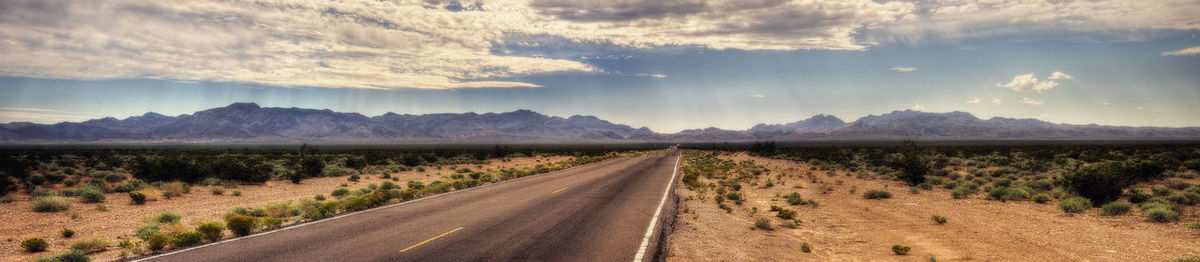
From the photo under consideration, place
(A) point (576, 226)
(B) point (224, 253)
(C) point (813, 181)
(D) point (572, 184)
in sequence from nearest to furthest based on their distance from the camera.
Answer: (B) point (224, 253) → (A) point (576, 226) → (D) point (572, 184) → (C) point (813, 181)

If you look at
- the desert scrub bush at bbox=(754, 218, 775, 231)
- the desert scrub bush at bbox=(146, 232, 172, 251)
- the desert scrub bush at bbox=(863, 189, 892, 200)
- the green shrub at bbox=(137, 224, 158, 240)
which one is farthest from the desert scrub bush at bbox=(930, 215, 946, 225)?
the green shrub at bbox=(137, 224, 158, 240)

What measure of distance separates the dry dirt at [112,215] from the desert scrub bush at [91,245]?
0.18 meters

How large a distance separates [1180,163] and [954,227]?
24717mm

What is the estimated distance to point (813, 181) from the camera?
29.3 meters

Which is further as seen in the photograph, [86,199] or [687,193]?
[687,193]

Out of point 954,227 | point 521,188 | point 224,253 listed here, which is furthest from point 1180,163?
point 224,253

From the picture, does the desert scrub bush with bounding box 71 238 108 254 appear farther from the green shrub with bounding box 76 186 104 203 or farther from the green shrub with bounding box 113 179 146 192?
the green shrub with bounding box 113 179 146 192

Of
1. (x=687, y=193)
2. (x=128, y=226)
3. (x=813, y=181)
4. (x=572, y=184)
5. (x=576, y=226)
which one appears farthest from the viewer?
(x=813, y=181)

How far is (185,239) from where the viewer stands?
10.2m

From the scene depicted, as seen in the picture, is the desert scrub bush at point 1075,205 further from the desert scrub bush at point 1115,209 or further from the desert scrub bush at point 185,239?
the desert scrub bush at point 185,239

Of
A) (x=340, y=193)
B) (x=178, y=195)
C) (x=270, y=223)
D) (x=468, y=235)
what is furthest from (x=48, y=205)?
(x=468, y=235)

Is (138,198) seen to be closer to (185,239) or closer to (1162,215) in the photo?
(185,239)

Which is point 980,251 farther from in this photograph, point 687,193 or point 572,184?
point 572,184

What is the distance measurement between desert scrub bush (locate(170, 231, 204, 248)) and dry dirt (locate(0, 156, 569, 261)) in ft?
2.89
